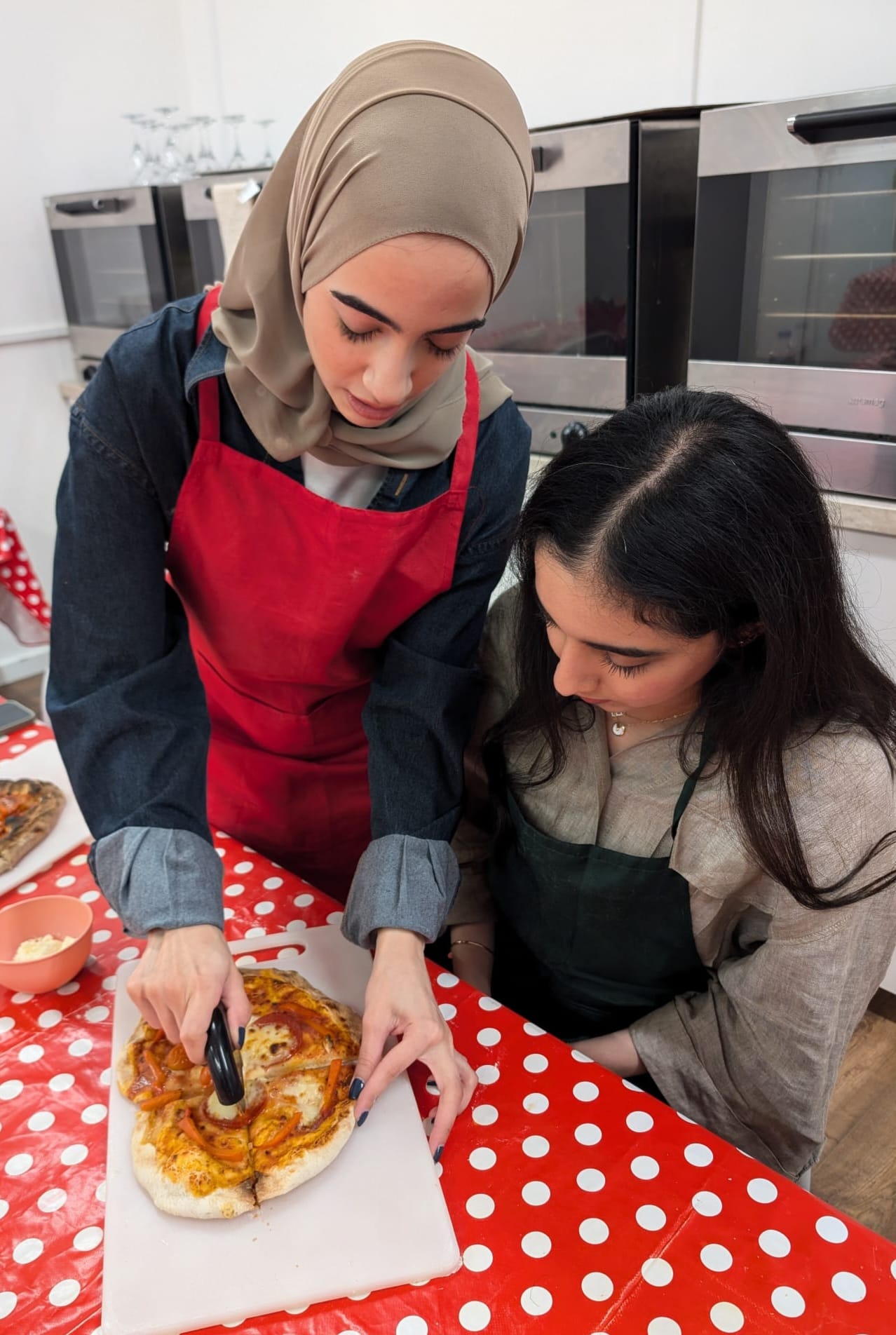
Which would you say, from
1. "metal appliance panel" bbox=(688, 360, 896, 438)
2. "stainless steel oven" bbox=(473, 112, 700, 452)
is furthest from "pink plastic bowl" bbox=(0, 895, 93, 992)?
"stainless steel oven" bbox=(473, 112, 700, 452)

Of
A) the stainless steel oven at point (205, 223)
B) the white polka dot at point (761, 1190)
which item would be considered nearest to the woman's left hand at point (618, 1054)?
the white polka dot at point (761, 1190)

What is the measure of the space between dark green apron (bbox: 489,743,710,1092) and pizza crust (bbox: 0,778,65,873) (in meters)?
0.58

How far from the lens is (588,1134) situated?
2.75 ft

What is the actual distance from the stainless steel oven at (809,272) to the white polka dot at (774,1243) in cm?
135

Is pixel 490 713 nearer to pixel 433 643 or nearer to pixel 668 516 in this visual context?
pixel 433 643

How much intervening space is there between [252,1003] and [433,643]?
0.42m

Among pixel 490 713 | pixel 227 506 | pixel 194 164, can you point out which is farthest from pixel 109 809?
pixel 194 164

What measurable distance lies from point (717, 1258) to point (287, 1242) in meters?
0.33

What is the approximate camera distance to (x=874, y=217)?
1.58 metres

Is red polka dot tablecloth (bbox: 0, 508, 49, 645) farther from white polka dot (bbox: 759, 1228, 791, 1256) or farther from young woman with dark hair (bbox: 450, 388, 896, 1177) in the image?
white polka dot (bbox: 759, 1228, 791, 1256)

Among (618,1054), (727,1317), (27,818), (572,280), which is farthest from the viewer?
(572,280)

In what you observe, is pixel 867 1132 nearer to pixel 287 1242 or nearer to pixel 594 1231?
pixel 594 1231

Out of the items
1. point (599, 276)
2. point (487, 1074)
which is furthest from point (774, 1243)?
point (599, 276)

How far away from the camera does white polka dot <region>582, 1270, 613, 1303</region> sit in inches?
28.1
